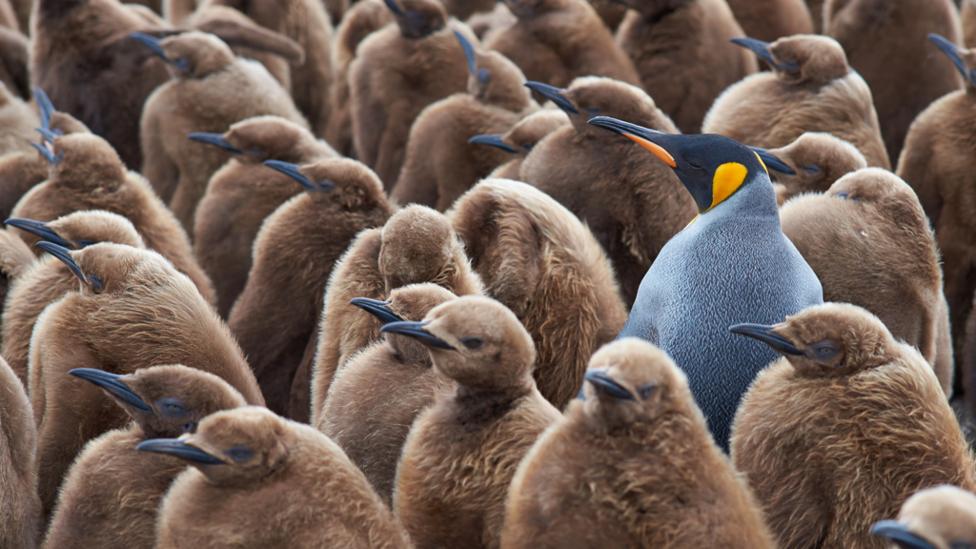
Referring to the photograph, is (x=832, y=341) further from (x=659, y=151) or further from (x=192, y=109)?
(x=192, y=109)

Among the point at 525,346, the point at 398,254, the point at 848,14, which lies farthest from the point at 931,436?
the point at 848,14

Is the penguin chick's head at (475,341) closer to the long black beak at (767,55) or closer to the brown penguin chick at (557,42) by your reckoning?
the long black beak at (767,55)

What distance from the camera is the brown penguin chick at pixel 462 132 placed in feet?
14.9

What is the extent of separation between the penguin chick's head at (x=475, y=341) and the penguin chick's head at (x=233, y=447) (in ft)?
1.10

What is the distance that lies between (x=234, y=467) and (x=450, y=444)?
42 cm

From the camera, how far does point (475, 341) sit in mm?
2672

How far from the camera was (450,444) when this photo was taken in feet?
8.81

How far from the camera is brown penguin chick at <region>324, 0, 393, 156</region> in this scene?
19.7 feet

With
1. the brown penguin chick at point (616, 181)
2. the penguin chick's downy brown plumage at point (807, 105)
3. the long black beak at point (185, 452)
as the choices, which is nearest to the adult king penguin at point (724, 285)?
the brown penguin chick at point (616, 181)

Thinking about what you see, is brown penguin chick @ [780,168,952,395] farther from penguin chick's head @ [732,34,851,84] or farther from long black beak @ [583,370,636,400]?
long black beak @ [583,370,636,400]

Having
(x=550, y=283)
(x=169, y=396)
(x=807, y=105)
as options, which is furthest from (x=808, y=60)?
(x=169, y=396)

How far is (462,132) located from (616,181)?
3.02 ft

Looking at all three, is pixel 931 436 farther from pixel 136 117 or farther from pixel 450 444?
pixel 136 117

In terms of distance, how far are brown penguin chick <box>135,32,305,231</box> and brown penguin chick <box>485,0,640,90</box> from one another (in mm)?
878
